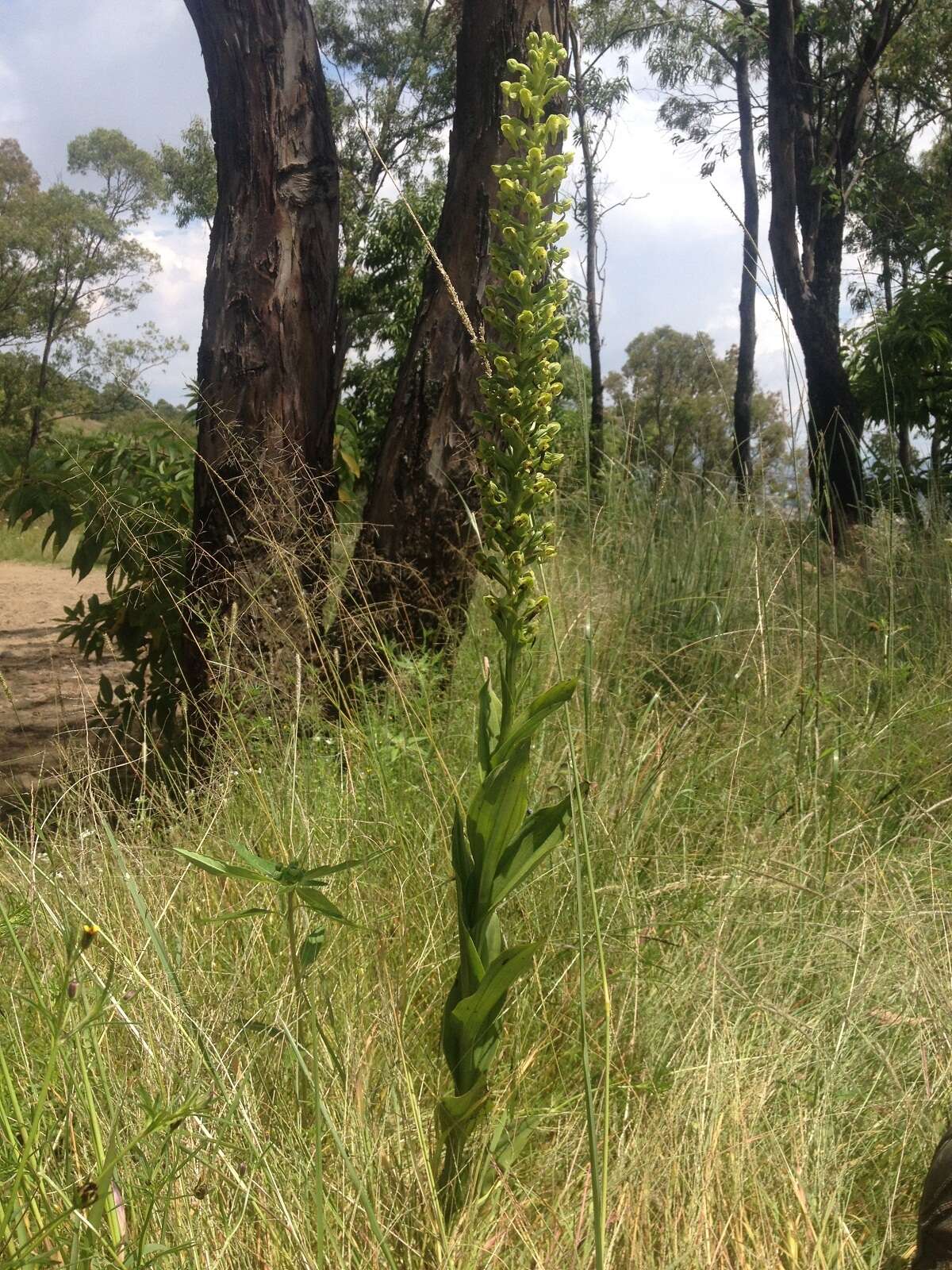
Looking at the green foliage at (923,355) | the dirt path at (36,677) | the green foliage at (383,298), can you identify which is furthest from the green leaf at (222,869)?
the green foliage at (383,298)

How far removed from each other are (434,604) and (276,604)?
573mm

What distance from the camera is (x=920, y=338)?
7309 mm

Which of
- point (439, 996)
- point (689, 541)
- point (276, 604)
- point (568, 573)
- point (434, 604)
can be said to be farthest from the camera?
point (568, 573)

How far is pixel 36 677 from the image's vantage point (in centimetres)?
648

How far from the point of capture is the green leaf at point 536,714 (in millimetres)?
1181

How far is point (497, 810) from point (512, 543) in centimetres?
34

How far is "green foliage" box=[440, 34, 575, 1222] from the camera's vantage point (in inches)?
50.2

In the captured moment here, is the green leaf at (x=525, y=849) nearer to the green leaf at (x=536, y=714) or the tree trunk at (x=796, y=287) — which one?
the green leaf at (x=536, y=714)

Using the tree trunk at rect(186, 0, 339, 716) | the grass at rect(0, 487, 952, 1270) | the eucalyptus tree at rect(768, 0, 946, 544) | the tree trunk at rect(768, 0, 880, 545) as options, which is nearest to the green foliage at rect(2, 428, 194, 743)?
the tree trunk at rect(186, 0, 339, 716)

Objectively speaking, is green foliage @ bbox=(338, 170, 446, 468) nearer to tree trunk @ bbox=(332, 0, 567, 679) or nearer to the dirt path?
the dirt path

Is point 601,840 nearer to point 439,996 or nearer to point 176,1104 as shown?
point 439,996

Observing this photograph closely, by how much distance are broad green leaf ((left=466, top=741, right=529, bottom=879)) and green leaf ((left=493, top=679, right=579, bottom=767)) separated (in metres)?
0.02

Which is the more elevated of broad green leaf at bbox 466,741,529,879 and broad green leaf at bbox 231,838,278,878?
broad green leaf at bbox 466,741,529,879

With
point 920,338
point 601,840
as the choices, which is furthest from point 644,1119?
point 920,338
